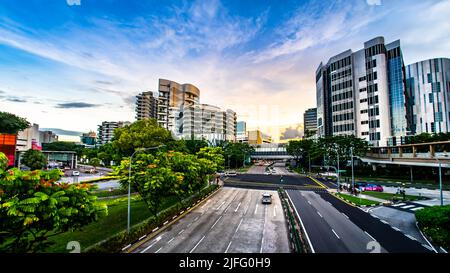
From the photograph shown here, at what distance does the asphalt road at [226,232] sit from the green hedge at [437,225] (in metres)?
10.1

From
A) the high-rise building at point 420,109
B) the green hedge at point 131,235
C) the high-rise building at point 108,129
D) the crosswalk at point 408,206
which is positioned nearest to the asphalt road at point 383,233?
the crosswalk at point 408,206

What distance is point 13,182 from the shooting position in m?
7.67

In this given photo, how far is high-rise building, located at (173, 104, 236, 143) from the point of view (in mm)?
121250

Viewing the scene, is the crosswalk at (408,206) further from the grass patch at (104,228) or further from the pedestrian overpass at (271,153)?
the pedestrian overpass at (271,153)

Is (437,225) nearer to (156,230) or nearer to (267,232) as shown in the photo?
(267,232)

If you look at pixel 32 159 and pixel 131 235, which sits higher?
pixel 32 159

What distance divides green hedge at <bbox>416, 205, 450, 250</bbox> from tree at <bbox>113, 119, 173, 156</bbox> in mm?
38699

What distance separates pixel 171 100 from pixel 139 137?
105m

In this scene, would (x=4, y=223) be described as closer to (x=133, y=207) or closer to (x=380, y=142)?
(x=133, y=207)

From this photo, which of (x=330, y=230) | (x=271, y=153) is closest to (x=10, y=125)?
(x=330, y=230)

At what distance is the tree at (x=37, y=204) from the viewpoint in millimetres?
7352

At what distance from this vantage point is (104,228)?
19.2m
